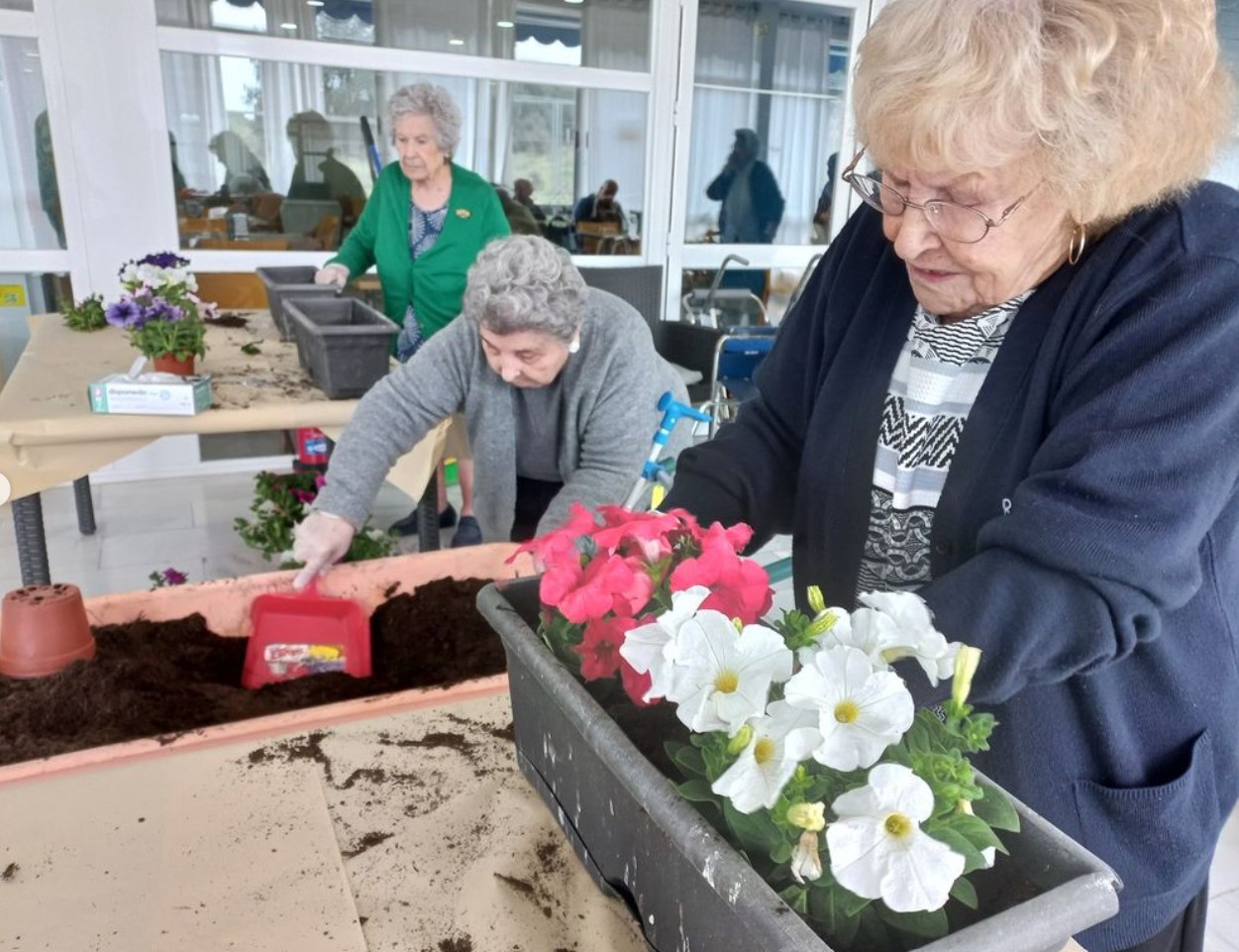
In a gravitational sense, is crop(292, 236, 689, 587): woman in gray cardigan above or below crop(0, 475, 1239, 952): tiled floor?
above

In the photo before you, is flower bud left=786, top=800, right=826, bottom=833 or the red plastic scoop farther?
the red plastic scoop

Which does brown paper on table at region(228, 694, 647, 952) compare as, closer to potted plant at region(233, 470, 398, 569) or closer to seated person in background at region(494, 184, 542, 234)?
potted plant at region(233, 470, 398, 569)

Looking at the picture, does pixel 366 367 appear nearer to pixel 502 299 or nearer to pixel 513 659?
pixel 502 299

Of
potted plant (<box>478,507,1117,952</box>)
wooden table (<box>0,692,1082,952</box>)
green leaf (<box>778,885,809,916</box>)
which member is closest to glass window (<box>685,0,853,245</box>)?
wooden table (<box>0,692,1082,952</box>)

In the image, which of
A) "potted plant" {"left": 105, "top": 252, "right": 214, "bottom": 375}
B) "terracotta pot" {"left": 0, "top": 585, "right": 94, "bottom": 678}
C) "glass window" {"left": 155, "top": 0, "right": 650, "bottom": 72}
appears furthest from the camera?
"glass window" {"left": 155, "top": 0, "right": 650, "bottom": 72}

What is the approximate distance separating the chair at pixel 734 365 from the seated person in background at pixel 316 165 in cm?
194

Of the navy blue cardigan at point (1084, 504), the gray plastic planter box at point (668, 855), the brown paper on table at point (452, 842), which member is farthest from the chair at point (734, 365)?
the gray plastic planter box at point (668, 855)

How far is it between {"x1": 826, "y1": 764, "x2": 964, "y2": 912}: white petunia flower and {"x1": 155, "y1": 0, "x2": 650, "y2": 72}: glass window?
4.36 meters

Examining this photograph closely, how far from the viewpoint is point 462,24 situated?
4316mm

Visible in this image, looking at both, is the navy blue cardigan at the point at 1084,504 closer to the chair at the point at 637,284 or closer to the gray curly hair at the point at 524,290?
the gray curly hair at the point at 524,290

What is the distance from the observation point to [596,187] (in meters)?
4.85

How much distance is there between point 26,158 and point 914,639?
446cm

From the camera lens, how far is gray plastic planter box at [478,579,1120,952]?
1.78 feet

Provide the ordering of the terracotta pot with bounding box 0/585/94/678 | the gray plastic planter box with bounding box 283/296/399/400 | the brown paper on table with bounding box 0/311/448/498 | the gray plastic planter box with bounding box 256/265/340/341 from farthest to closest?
the gray plastic planter box with bounding box 256/265/340/341 < the gray plastic planter box with bounding box 283/296/399/400 < the brown paper on table with bounding box 0/311/448/498 < the terracotta pot with bounding box 0/585/94/678
